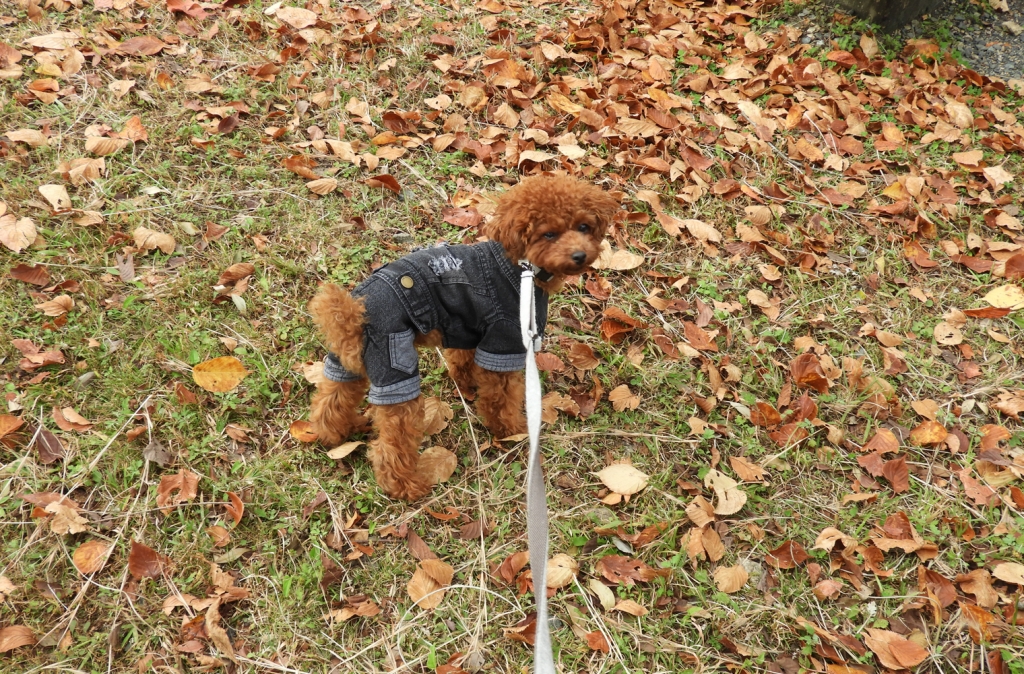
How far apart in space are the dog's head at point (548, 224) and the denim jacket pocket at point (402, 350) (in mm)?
566

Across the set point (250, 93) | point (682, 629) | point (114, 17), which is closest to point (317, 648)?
point (682, 629)

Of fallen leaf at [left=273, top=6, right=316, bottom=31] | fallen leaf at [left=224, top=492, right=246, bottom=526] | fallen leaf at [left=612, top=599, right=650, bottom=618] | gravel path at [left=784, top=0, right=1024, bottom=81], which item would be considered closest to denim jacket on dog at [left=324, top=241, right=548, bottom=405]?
fallen leaf at [left=224, top=492, right=246, bottom=526]

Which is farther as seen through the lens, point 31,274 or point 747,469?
point 31,274

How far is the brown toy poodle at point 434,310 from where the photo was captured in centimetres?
252

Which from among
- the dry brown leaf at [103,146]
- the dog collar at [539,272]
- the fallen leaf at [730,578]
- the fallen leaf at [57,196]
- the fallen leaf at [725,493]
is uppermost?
the dog collar at [539,272]

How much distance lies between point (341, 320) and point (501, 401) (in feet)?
3.16

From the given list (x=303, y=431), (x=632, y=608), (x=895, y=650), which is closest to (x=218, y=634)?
(x=303, y=431)

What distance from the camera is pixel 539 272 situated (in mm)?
2682

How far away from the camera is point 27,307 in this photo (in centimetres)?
323

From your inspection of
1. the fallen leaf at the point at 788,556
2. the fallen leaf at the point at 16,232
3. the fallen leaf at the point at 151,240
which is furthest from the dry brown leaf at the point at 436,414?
the fallen leaf at the point at 16,232

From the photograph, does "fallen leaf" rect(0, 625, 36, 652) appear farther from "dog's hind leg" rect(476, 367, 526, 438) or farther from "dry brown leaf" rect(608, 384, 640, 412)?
"dry brown leaf" rect(608, 384, 640, 412)

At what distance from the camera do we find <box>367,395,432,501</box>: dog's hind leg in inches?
106

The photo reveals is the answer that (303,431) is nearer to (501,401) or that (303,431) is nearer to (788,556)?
(501,401)

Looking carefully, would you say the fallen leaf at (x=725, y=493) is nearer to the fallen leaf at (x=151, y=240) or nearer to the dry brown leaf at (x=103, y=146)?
the fallen leaf at (x=151, y=240)
